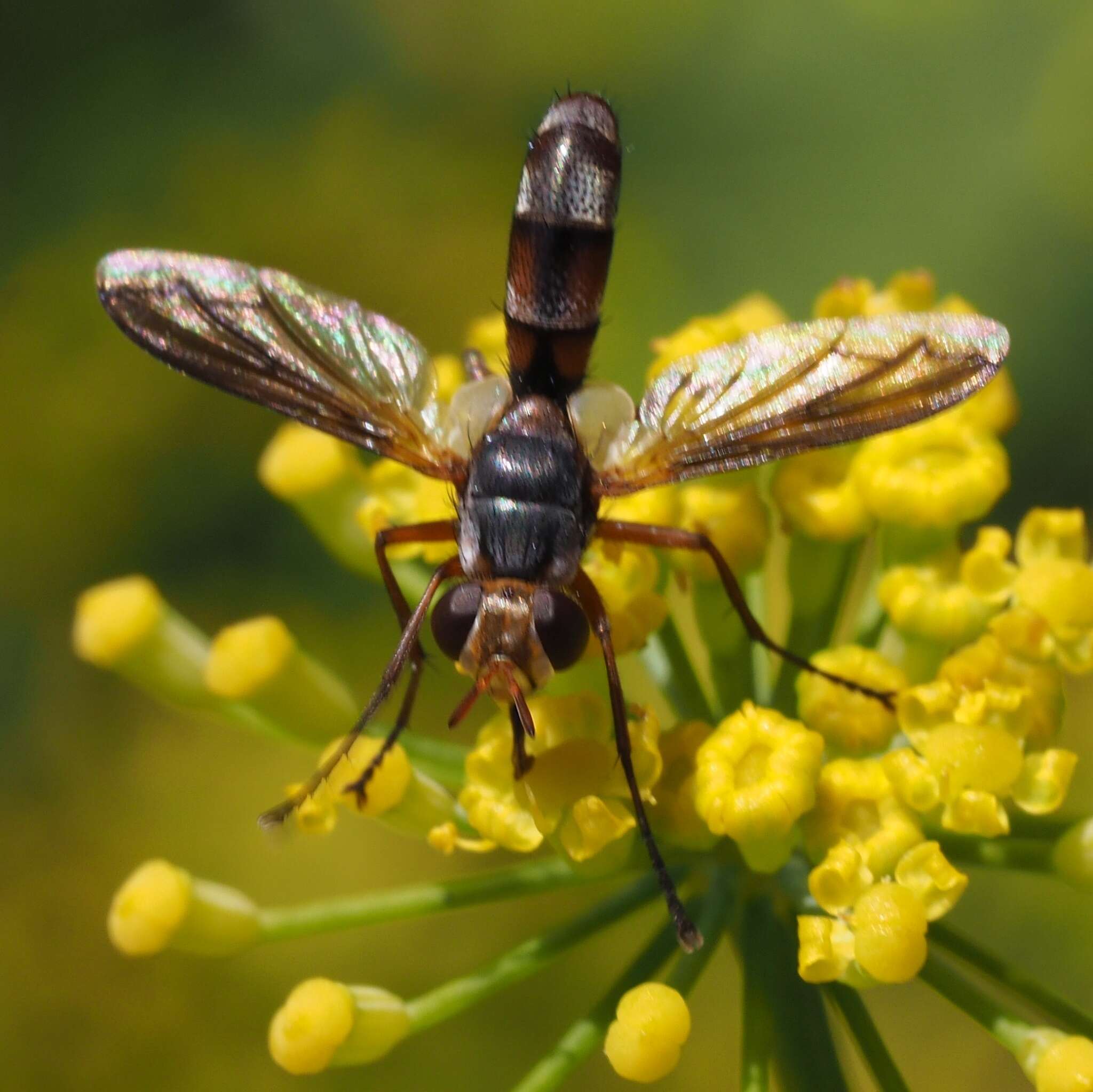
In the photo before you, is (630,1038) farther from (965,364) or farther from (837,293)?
(837,293)

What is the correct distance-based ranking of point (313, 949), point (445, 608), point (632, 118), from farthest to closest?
point (632, 118), point (313, 949), point (445, 608)

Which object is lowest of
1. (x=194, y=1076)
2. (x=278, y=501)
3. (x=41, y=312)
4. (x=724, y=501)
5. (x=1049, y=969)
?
(x=194, y=1076)

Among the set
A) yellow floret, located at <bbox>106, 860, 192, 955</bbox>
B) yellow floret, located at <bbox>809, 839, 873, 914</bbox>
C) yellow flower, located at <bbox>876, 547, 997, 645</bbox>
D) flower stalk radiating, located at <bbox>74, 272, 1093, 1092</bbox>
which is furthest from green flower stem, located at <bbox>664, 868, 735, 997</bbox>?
yellow floret, located at <bbox>106, 860, 192, 955</bbox>

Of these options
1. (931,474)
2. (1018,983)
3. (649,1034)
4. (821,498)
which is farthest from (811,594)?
(649,1034)

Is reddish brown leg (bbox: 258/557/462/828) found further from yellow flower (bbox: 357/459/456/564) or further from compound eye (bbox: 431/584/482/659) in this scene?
yellow flower (bbox: 357/459/456/564)

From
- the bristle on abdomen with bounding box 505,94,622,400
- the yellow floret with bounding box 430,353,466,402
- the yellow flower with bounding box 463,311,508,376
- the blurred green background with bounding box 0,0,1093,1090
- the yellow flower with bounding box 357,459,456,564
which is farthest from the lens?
the blurred green background with bounding box 0,0,1093,1090

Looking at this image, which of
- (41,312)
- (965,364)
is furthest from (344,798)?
(41,312)

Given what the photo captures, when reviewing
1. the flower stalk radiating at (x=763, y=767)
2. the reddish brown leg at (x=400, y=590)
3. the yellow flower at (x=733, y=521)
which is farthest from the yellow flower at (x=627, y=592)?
the reddish brown leg at (x=400, y=590)
